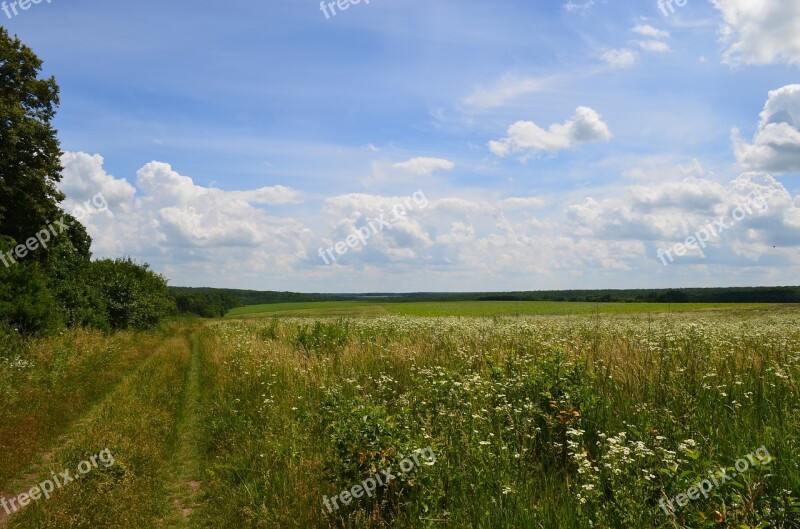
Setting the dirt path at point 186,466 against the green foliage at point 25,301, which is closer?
the dirt path at point 186,466

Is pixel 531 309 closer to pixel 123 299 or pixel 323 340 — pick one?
pixel 123 299

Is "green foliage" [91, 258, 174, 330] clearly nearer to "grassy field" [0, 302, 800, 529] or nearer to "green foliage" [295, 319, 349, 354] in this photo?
"green foliage" [295, 319, 349, 354]

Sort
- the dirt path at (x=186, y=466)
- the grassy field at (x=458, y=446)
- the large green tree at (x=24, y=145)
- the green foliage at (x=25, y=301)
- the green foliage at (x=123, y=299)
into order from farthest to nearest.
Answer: the green foliage at (x=123, y=299), the large green tree at (x=24, y=145), the green foliage at (x=25, y=301), the dirt path at (x=186, y=466), the grassy field at (x=458, y=446)

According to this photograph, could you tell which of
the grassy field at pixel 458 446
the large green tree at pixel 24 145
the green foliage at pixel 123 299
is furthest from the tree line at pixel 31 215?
the grassy field at pixel 458 446

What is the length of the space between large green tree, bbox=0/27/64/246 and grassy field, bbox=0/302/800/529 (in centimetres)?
1498

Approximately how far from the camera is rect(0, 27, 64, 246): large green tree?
854 inches

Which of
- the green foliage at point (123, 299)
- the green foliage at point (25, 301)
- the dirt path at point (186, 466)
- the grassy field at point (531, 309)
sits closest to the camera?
the dirt path at point (186, 466)

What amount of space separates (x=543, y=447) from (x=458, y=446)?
1040mm

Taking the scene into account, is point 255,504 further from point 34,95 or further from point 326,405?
point 34,95

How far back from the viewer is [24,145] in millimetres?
22750

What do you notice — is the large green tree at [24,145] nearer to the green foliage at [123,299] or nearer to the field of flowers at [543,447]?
the green foliage at [123,299]

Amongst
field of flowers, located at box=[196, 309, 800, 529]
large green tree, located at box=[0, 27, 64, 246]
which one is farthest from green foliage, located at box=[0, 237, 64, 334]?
field of flowers, located at box=[196, 309, 800, 529]

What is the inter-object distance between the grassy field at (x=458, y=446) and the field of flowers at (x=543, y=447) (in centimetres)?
3

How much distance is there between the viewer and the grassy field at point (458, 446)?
4121 mm
